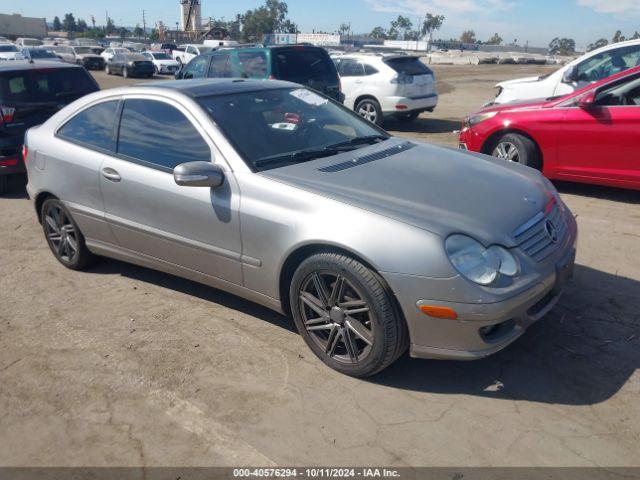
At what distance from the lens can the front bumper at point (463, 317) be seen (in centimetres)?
288

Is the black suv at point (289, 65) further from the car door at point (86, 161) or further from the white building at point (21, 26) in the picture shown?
the white building at point (21, 26)

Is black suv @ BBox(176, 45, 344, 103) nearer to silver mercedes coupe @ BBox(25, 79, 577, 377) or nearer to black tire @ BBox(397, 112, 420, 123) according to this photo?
black tire @ BBox(397, 112, 420, 123)

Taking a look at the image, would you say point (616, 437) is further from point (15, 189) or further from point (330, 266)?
point (15, 189)

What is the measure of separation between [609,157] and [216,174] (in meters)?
4.64

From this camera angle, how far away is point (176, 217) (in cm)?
385

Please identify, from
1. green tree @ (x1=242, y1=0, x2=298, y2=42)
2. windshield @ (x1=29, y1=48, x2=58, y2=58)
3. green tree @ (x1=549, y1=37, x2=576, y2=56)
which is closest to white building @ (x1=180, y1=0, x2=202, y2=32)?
green tree @ (x1=242, y1=0, x2=298, y2=42)

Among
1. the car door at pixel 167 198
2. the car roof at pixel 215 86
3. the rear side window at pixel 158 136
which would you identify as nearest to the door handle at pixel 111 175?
the car door at pixel 167 198

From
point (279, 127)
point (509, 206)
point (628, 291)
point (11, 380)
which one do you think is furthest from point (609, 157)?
point (11, 380)

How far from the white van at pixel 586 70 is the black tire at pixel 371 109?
2.84 meters

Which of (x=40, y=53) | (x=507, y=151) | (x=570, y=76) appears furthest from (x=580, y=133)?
(x=40, y=53)

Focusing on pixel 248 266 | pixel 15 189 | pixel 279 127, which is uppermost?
pixel 279 127

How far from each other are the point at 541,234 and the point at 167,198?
2.37 meters

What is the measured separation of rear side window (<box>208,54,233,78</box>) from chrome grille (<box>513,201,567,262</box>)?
328 inches

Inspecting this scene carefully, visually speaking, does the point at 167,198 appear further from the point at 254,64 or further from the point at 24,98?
the point at 254,64
